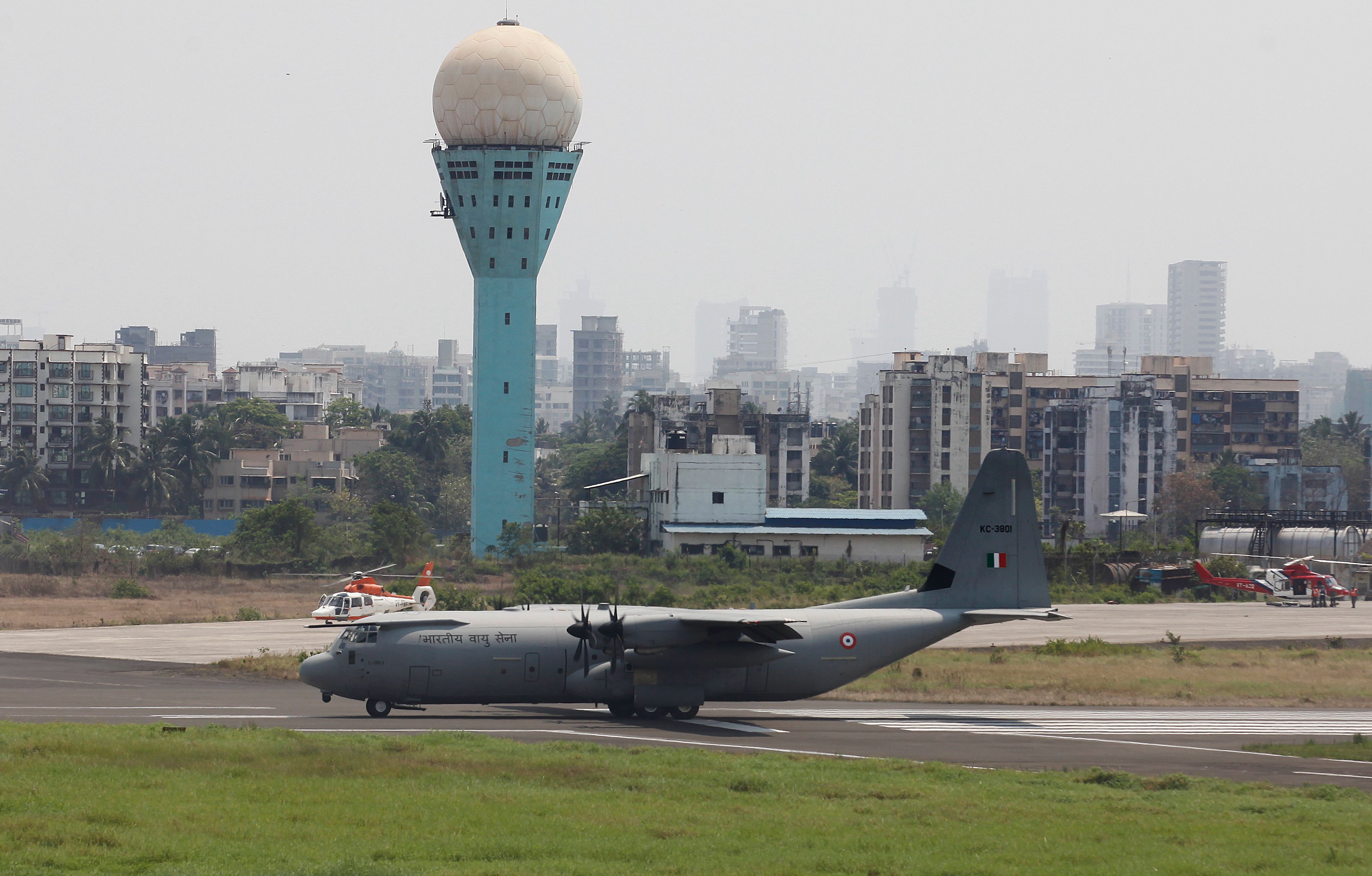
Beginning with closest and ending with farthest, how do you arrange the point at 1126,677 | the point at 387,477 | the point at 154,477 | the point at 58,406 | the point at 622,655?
the point at 622,655 < the point at 1126,677 < the point at 154,477 < the point at 58,406 < the point at 387,477

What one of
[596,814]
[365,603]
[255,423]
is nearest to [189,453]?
[255,423]

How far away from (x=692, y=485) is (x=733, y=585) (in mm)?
22112

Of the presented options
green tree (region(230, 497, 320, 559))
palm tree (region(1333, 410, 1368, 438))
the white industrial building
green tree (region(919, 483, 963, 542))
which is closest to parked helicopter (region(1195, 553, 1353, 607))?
the white industrial building

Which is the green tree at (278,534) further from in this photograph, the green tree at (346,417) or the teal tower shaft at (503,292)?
the green tree at (346,417)

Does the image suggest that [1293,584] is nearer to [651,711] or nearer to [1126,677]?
[1126,677]

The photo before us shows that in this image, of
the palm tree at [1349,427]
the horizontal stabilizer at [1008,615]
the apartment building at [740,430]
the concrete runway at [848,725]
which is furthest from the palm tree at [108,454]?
the palm tree at [1349,427]

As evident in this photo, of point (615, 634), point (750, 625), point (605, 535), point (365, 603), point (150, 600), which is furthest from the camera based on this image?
point (605, 535)

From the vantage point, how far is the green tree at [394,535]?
86312 millimetres

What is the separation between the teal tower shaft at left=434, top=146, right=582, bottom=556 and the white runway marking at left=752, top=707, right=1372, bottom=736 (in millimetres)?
61716

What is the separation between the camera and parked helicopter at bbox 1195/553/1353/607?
73.2 m

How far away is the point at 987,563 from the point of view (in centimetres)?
3638

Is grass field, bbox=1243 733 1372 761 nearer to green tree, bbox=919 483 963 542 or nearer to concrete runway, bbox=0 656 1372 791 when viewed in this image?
concrete runway, bbox=0 656 1372 791

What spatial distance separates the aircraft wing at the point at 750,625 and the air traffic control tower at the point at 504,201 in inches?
2471

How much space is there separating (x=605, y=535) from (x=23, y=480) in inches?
2593
